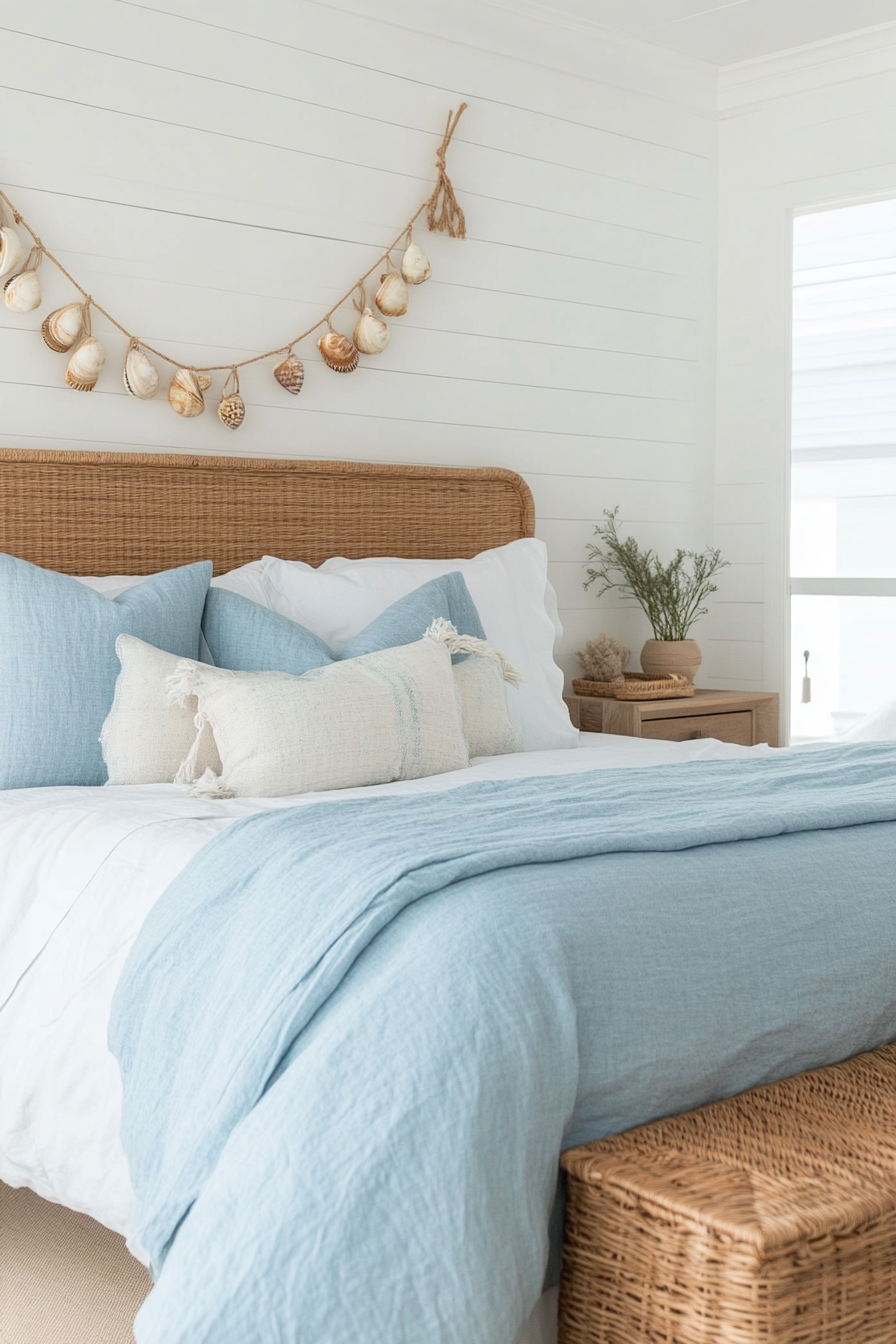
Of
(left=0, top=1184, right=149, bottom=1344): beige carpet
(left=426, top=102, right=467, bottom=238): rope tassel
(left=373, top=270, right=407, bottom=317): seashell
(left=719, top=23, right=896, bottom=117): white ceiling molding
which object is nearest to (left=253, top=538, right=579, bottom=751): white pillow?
(left=373, top=270, right=407, bottom=317): seashell

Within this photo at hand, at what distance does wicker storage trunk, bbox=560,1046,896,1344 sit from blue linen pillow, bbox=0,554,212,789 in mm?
1383

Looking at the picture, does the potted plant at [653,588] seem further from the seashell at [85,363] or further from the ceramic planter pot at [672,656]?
the seashell at [85,363]

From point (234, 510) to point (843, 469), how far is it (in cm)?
196

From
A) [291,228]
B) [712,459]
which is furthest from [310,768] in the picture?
[712,459]

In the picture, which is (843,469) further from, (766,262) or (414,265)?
(414,265)

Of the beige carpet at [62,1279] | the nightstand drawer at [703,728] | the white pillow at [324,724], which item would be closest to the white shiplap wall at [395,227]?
the nightstand drawer at [703,728]

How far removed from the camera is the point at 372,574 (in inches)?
122

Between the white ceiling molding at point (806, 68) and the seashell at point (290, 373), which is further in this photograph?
the white ceiling molding at point (806, 68)

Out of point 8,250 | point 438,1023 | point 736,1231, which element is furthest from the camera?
point 8,250

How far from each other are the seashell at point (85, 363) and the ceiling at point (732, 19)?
5.66ft

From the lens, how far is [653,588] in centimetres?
401

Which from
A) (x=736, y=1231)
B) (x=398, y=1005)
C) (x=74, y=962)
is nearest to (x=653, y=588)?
(x=74, y=962)

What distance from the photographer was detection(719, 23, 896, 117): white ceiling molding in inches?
152

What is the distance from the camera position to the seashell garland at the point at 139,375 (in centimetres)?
305
